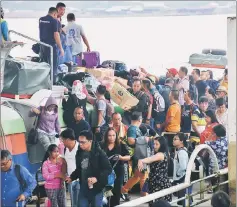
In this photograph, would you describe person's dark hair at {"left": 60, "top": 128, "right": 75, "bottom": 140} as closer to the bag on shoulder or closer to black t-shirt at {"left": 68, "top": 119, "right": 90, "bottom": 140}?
black t-shirt at {"left": 68, "top": 119, "right": 90, "bottom": 140}

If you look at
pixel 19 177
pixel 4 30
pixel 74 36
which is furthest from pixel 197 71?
pixel 19 177

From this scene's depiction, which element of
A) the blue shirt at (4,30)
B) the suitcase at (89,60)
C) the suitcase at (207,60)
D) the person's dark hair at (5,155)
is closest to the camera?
the person's dark hair at (5,155)

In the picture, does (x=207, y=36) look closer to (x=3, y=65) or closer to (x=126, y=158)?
(x=126, y=158)

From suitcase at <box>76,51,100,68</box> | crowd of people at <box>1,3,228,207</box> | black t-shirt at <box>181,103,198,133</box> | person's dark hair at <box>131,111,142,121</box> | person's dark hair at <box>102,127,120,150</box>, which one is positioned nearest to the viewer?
crowd of people at <box>1,3,228,207</box>

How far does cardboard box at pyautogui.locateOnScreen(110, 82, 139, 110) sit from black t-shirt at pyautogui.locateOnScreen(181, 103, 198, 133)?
543 mm

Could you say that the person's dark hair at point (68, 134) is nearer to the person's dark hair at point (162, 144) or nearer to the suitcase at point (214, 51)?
the person's dark hair at point (162, 144)

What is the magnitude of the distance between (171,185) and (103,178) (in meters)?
0.79

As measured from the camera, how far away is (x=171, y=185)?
747 cm

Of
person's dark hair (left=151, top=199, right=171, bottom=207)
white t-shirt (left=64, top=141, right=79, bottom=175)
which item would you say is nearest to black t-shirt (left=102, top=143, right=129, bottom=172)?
white t-shirt (left=64, top=141, right=79, bottom=175)

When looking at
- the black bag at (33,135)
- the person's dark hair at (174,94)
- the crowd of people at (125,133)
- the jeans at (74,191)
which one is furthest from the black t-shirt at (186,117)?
the black bag at (33,135)

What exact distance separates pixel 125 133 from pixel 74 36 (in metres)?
0.87

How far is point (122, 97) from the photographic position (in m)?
7.29

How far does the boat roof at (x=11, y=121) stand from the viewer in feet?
21.1

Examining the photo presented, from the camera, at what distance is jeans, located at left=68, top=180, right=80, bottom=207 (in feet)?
22.3
